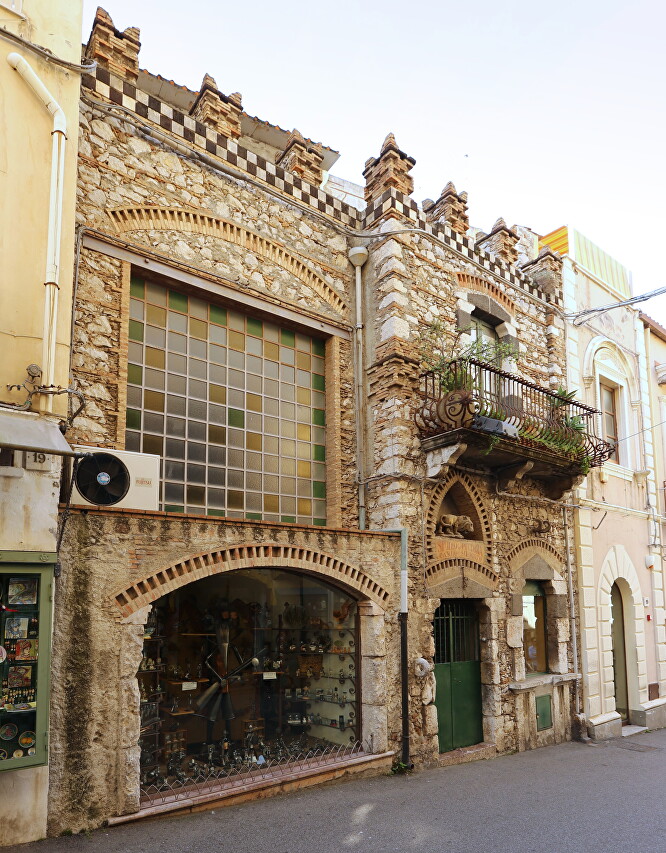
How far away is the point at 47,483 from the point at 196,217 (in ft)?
13.0

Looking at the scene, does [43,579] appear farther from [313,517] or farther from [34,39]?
[34,39]

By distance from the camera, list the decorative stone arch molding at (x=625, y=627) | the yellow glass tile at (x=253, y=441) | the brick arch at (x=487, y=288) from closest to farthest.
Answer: the yellow glass tile at (x=253, y=441)
the brick arch at (x=487, y=288)
the decorative stone arch molding at (x=625, y=627)

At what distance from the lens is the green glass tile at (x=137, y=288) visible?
771 centimetres

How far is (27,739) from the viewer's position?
5113mm

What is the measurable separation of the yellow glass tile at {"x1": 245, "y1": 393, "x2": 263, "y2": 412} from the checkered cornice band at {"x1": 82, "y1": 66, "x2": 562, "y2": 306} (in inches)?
111

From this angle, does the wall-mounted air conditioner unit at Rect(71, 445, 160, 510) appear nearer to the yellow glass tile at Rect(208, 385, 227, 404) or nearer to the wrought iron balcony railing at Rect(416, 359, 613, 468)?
the yellow glass tile at Rect(208, 385, 227, 404)

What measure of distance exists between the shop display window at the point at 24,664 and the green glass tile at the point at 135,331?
3058 mm

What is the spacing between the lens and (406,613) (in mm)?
8234

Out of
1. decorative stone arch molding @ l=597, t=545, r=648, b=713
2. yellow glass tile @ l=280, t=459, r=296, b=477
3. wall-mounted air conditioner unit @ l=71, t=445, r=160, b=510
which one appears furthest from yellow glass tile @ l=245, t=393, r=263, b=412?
decorative stone arch molding @ l=597, t=545, r=648, b=713

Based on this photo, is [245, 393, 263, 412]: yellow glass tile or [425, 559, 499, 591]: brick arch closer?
[245, 393, 263, 412]: yellow glass tile

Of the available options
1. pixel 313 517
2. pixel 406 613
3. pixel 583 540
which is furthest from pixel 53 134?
pixel 583 540

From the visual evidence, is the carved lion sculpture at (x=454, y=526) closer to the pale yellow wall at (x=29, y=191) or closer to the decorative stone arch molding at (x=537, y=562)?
the decorative stone arch molding at (x=537, y=562)

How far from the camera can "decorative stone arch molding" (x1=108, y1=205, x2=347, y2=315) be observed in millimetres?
7591

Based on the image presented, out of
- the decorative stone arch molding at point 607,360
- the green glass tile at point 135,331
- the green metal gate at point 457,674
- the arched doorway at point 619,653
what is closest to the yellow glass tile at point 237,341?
the green glass tile at point 135,331
